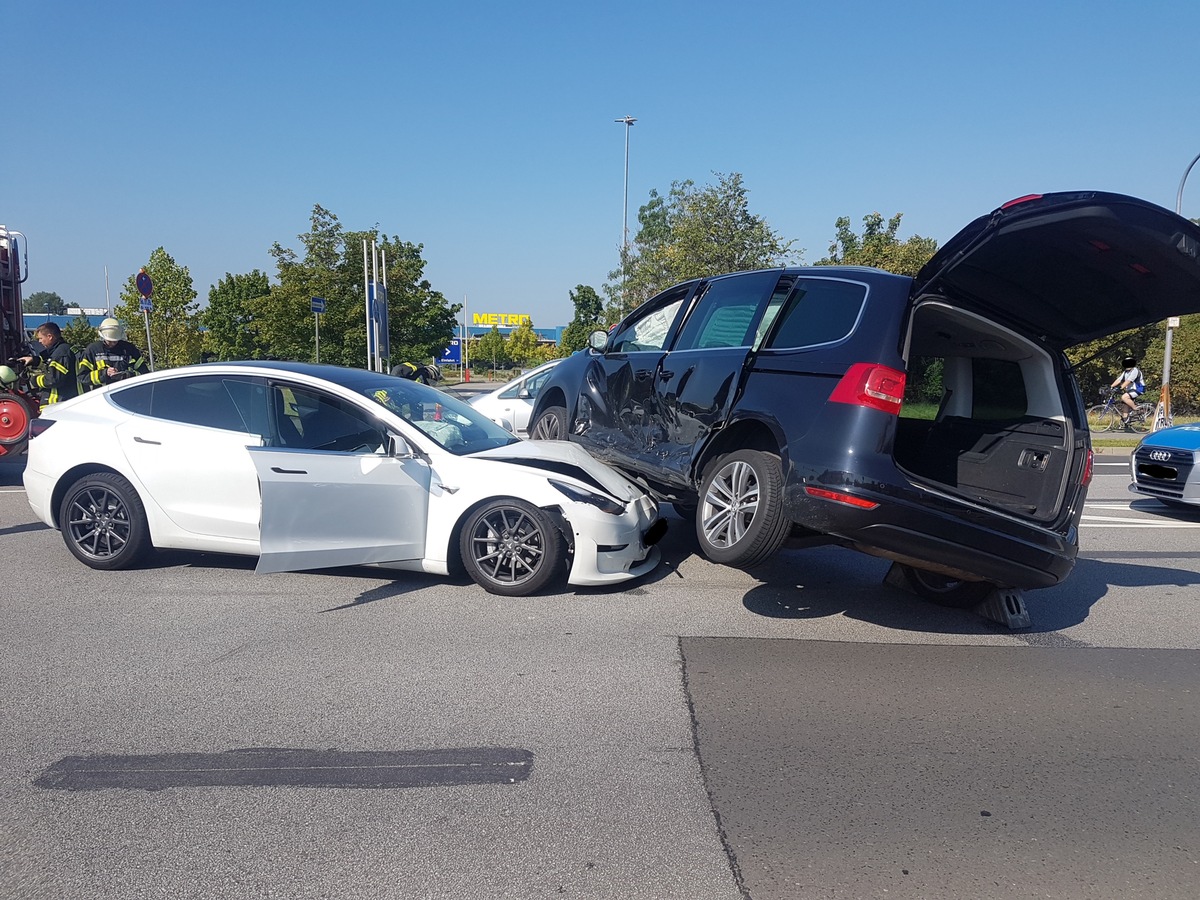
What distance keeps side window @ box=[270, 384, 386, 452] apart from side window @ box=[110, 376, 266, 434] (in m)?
0.14

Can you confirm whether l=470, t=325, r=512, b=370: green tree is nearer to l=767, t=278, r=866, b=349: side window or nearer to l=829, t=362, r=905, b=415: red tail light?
l=767, t=278, r=866, b=349: side window

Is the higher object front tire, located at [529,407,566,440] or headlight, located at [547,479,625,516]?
front tire, located at [529,407,566,440]

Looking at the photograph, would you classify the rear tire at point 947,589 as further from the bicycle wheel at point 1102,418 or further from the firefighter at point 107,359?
the bicycle wheel at point 1102,418

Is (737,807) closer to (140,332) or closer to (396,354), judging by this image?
(396,354)

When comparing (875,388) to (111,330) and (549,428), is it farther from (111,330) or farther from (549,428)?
(111,330)

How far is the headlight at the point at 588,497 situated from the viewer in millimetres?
5773

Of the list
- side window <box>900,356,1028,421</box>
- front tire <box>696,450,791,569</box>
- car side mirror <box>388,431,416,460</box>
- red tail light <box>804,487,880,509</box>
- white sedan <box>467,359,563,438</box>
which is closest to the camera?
red tail light <box>804,487,880,509</box>

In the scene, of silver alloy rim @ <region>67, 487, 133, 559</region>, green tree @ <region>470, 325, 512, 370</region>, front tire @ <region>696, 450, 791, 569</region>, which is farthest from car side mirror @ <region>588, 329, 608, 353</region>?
green tree @ <region>470, 325, 512, 370</region>

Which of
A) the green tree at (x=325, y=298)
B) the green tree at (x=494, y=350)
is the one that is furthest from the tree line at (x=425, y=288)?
the green tree at (x=494, y=350)

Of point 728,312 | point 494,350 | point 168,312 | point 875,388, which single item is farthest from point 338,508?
point 494,350

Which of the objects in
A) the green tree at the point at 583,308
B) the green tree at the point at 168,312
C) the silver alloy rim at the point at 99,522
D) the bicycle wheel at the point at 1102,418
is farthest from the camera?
the green tree at the point at 583,308

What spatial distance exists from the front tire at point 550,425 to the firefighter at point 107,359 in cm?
616

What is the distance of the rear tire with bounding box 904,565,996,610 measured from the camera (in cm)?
577

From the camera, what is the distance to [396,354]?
107 ft
